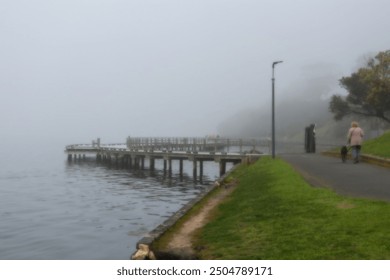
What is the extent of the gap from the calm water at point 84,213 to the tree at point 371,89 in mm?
22286

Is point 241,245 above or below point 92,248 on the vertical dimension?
above

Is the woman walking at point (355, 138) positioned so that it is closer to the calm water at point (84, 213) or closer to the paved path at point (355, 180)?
the paved path at point (355, 180)

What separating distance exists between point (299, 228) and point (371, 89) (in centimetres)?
4408

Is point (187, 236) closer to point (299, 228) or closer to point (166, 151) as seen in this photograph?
point (299, 228)

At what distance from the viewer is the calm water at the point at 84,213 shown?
16297 mm

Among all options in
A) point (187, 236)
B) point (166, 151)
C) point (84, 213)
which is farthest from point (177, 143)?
point (187, 236)

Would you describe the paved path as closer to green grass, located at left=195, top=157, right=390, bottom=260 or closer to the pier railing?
green grass, located at left=195, top=157, right=390, bottom=260

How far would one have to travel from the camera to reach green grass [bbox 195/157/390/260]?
7.30 metres

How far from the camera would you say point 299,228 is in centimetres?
891

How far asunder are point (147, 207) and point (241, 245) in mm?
17629

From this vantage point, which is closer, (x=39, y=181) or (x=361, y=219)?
(x=361, y=219)

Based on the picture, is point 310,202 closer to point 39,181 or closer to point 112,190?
point 112,190

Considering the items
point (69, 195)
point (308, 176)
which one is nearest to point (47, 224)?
point (69, 195)
